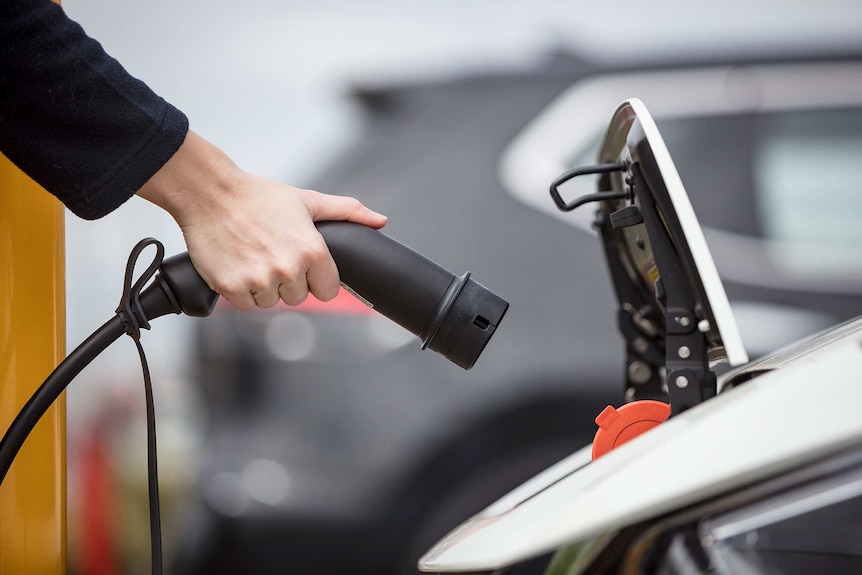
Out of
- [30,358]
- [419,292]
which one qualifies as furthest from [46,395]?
[419,292]

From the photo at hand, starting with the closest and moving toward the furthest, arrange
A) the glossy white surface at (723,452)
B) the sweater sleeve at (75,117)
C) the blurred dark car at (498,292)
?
the glossy white surface at (723,452)
the sweater sleeve at (75,117)
the blurred dark car at (498,292)

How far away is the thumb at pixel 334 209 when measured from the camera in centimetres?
70

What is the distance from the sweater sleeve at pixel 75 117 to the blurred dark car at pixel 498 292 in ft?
3.81

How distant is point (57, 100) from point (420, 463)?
1.33m

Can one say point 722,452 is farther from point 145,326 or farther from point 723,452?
point 145,326

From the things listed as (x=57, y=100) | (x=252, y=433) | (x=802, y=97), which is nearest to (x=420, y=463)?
(x=252, y=433)

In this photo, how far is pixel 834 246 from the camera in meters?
1.92

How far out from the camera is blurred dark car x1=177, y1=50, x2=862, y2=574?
1.77 m

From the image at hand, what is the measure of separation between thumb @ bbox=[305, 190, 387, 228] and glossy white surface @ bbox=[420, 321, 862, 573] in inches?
12.8

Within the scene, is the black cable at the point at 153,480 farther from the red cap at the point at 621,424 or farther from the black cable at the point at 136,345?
the red cap at the point at 621,424

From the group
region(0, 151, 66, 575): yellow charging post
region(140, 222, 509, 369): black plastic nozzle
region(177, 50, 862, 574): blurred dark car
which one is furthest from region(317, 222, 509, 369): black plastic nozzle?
region(177, 50, 862, 574): blurred dark car

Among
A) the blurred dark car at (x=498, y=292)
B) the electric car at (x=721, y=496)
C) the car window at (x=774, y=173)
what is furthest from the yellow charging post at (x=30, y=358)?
the car window at (x=774, y=173)

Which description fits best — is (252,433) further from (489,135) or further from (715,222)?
(715,222)

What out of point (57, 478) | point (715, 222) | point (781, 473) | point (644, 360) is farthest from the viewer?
A: point (715, 222)
